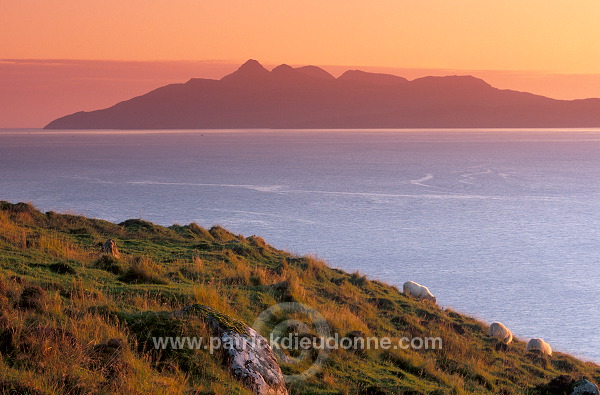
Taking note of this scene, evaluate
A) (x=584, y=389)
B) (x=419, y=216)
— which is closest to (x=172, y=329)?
(x=584, y=389)

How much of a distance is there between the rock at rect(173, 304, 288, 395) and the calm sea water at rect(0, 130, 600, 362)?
27.1 meters

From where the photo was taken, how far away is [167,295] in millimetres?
12727

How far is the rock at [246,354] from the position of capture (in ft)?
29.0

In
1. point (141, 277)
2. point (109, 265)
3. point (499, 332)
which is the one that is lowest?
point (499, 332)

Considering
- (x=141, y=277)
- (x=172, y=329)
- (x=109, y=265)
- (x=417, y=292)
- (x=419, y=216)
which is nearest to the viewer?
(x=172, y=329)

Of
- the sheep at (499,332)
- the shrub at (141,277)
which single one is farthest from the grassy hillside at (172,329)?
the sheep at (499,332)

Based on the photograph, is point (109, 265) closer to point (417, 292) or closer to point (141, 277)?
point (141, 277)

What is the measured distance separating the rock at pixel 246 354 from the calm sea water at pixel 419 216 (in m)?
27.1

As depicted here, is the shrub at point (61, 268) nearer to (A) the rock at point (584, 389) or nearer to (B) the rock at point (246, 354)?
(B) the rock at point (246, 354)

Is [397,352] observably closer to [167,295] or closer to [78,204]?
[167,295]

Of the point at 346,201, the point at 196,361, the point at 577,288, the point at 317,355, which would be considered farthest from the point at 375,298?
the point at 346,201

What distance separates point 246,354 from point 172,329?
4.33ft

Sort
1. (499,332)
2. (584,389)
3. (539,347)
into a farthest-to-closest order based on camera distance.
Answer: (499,332), (539,347), (584,389)

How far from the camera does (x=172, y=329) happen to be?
31.2 feet
